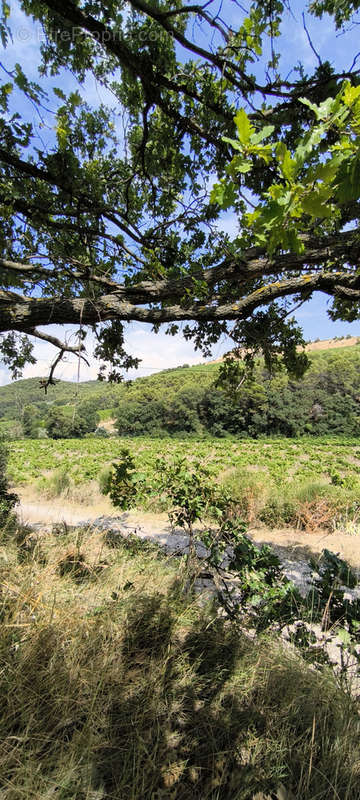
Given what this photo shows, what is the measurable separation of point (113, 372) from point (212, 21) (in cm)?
318

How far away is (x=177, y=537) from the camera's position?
8250mm

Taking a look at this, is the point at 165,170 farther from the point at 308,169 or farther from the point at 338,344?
the point at 338,344

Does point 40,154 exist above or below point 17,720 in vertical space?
above

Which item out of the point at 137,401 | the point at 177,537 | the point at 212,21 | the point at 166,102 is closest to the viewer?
the point at 212,21

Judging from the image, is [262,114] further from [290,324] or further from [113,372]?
[113,372]

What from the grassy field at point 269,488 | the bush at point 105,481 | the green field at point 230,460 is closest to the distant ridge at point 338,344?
the green field at point 230,460

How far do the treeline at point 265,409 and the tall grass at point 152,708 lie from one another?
1440 inches

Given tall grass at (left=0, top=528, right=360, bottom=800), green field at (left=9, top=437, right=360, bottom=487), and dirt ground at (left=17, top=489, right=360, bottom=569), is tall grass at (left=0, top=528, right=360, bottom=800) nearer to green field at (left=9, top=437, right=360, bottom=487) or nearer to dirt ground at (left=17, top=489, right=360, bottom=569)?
dirt ground at (left=17, top=489, right=360, bottom=569)

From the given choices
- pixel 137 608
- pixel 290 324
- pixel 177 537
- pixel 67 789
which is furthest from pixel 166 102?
pixel 177 537

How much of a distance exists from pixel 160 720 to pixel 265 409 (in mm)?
41818

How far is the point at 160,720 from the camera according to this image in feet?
4.80

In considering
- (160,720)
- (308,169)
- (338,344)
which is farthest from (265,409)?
(338,344)

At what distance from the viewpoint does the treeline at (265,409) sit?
136 ft

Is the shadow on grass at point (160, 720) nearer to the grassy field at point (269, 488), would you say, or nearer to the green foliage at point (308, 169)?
the grassy field at point (269, 488)
